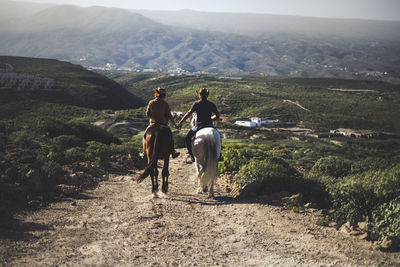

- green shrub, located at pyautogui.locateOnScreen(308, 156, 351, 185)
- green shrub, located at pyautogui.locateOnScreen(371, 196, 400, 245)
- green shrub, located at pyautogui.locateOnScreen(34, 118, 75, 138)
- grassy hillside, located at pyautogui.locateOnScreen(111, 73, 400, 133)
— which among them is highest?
green shrub, located at pyautogui.locateOnScreen(371, 196, 400, 245)

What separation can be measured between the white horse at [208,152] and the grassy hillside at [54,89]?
186ft

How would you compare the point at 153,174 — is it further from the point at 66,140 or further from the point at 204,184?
the point at 66,140

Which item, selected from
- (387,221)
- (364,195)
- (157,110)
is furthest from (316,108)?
(387,221)

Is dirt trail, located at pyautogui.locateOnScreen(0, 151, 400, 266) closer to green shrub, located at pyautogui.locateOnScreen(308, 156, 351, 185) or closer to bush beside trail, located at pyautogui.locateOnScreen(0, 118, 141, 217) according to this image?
bush beside trail, located at pyautogui.locateOnScreen(0, 118, 141, 217)

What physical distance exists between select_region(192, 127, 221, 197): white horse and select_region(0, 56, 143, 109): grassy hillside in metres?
56.6

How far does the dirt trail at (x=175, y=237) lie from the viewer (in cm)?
570

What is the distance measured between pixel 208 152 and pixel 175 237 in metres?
3.35

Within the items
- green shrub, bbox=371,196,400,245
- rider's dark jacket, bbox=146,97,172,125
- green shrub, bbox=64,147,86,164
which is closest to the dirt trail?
green shrub, bbox=371,196,400,245

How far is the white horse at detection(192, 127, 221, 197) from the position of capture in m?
9.64

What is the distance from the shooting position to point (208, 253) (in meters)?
6.10

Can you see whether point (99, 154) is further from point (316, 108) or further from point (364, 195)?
point (316, 108)

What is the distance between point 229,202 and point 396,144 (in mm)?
74799

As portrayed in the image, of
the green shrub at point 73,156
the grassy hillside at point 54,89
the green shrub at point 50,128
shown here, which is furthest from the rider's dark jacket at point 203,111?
the grassy hillside at point 54,89

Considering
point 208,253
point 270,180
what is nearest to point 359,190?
point 270,180
